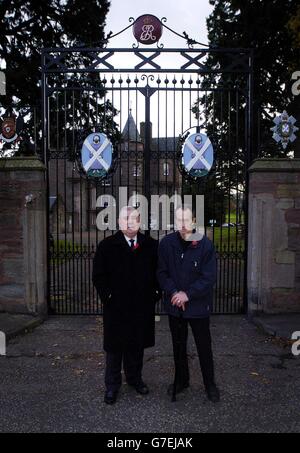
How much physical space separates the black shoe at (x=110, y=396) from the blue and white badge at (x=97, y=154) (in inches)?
152

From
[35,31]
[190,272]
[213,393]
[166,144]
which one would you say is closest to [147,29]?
[166,144]

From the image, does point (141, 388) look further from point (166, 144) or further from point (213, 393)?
Result: point (166, 144)

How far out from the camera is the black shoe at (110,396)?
3.82 m

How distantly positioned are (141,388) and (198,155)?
3.98 metres

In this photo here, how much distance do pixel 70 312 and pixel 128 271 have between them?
357cm

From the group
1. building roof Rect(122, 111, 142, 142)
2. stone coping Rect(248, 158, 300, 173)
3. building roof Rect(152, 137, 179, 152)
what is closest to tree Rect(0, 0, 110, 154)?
building roof Rect(122, 111, 142, 142)

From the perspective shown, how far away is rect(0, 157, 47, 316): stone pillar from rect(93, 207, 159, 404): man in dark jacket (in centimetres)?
299

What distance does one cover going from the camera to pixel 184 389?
414 centimetres

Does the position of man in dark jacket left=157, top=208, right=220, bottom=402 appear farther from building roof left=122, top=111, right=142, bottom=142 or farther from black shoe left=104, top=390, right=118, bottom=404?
building roof left=122, top=111, right=142, bottom=142

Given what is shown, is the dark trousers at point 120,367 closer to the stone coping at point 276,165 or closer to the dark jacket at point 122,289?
the dark jacket at point 122,289

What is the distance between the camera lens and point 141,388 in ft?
13.3
